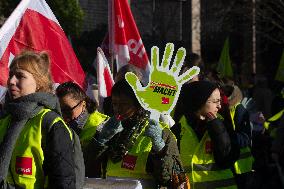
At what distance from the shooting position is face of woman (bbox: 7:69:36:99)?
3146 millimetres

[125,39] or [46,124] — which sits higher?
[125,39]

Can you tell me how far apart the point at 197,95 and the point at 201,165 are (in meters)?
0.45

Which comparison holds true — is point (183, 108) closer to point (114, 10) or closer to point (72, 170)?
point (72, 170)

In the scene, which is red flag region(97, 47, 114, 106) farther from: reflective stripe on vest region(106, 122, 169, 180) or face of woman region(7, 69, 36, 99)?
face of woman region(7, 69, 36, 99)

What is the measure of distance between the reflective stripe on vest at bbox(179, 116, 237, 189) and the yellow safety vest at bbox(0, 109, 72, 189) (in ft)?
5.01

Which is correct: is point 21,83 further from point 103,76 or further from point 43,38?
point 103,76

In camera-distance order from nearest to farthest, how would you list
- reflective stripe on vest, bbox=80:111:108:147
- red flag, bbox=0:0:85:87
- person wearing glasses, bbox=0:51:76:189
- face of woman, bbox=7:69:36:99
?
person wearing glasses, bbox=0:51:76:189 < face of woman, bbox=7:69:36:99 < reflective stripe on vest, bbox=80:111:108:147 < red flag, bbox=0:0:85:87

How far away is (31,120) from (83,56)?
41.4ft

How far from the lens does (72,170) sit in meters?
3.01

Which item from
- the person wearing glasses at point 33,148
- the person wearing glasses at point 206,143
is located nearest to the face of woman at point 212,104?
the person wearing glasses at point 206,143

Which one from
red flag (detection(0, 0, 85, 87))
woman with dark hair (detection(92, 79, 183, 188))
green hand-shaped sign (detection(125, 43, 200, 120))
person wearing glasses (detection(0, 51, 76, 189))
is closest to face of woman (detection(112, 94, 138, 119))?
woman with dark hair (detection(92, 79, 183, 188))

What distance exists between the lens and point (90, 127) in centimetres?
437

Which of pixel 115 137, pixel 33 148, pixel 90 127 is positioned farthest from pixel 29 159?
pixel 90 127

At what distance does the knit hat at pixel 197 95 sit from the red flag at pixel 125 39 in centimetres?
177
